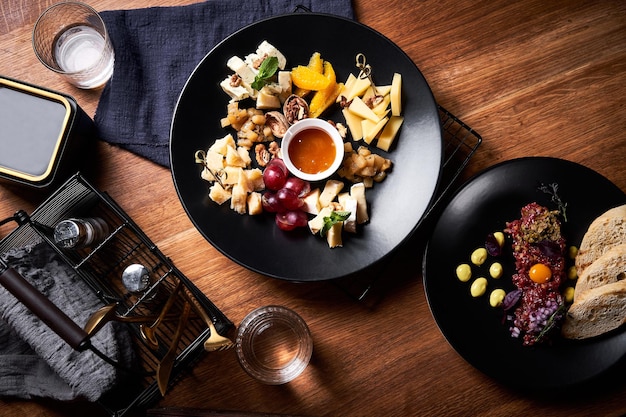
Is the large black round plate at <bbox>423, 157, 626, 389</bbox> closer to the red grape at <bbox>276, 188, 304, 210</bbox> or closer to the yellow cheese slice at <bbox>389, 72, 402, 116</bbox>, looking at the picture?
the yellow cheese slice at <bbox>389, 72, 402, 116</bbox>

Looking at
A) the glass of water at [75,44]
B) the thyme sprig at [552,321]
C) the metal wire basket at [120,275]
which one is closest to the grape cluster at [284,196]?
the metal wire basket at [120,275]

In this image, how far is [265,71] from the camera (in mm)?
1827

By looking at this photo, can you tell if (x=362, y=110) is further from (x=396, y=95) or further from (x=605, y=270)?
(x=605, y=270)

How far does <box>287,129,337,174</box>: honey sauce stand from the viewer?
192cm

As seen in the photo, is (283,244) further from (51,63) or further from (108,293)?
(51,63)

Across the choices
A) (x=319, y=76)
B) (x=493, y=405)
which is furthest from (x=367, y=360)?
(x=319, y=76)

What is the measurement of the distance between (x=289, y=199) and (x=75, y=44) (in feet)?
3.15

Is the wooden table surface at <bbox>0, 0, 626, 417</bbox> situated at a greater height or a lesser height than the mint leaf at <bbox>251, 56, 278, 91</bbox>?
lesser

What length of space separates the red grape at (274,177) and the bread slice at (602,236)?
3.30ft

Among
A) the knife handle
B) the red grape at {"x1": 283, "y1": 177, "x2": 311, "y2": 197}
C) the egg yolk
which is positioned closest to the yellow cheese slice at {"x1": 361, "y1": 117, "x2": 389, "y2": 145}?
the red grape at {"x1": 283, "y1": 177, "x2": 311, "y2": 197}

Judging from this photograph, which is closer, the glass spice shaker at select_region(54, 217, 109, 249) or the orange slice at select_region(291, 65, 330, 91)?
the glass spice shaker at select_region(54, 217, 109, 249)

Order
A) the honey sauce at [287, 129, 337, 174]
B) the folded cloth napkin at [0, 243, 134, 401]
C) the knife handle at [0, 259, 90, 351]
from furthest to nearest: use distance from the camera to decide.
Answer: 1. the honey sauce at [287, 129, 337, 174]
2. the folded cloth napkin at [0, 243, 134, 401]
3. the knife handle at [0, 259, 90, 351]

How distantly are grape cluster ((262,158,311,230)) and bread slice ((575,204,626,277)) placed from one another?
913 millimetres

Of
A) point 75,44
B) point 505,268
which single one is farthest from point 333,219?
point 75,44
